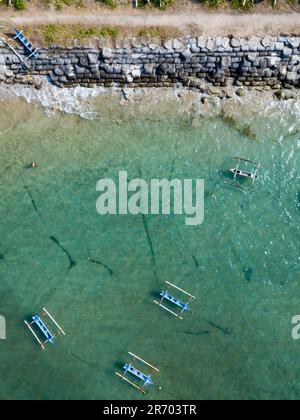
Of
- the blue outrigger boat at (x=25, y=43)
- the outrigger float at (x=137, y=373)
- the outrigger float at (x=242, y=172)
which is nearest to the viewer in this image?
the blue outrigger boat at (x=25, y=43)

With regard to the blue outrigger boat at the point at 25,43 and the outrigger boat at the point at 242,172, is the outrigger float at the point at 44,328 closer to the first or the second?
the outrigger boat at the point at 242,172

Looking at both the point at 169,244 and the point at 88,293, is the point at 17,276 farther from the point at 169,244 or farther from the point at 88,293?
the point at 169,244

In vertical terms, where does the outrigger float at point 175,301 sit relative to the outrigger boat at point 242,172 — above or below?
below

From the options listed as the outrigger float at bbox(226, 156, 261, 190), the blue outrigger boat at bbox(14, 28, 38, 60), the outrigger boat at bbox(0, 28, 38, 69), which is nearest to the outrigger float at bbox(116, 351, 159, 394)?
the outrigger float at bbox(226, 156, 261, 190)

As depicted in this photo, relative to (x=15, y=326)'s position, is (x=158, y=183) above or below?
above

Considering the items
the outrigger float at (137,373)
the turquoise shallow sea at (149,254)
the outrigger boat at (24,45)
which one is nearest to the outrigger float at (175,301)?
the turquoise shallow sea at (149,254)
